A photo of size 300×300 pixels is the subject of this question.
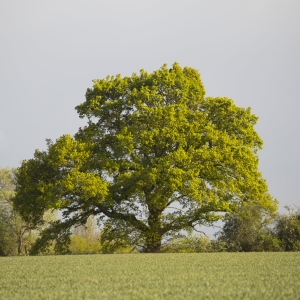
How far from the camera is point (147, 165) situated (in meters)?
27.6

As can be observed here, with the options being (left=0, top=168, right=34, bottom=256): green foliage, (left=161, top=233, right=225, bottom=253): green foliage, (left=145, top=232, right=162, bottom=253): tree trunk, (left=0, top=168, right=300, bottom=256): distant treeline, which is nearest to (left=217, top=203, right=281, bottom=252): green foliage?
(left=0, top=168, right=300, bottom=256): distant treeline

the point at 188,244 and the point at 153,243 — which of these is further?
the point at 188,244

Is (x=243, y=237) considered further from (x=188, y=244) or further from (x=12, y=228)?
(x=12, y=228)

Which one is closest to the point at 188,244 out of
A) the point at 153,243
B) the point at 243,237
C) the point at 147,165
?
the point at 153,243

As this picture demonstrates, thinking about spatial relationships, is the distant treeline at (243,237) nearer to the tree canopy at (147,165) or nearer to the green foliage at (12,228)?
the tree canopy at (147,165)

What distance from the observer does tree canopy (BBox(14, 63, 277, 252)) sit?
86.3 ft

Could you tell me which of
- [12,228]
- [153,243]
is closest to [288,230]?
[153,243]

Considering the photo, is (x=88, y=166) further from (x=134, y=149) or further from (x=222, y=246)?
(x=222, y=246)

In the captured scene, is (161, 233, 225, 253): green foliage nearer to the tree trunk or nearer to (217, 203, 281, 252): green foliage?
the tree trunk

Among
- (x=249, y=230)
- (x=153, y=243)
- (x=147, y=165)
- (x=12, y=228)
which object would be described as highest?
(x=147, y=165)

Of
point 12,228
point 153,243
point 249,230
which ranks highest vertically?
point 12,228

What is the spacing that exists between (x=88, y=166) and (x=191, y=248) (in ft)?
25.7

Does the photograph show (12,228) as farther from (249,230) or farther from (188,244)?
(249,230)

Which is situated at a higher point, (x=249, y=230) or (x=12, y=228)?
(x=12, y=228)
